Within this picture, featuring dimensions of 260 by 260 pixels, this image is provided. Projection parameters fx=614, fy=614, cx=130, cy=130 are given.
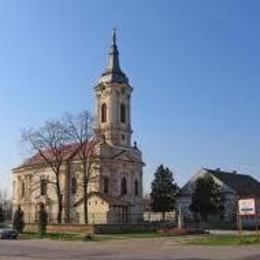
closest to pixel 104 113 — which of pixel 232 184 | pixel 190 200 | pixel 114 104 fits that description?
pixel 114 104

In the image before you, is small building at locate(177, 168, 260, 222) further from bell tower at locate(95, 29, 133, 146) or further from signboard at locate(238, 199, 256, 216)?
signboard at locate(238, 199, 256, 216)

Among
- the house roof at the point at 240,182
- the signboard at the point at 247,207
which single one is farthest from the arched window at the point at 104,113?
the signboard at the point at 247,207

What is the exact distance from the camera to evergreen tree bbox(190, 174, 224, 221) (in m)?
84.1

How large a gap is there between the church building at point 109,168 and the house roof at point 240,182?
1380 cm

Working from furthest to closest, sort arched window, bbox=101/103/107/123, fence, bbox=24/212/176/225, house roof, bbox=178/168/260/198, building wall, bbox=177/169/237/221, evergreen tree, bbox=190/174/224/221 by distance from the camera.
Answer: house roof, bbox=178/168/260/198 < building wall, bbox=177/169/237/221 < arched window, bbox=101/103/107/123 < evergreen tree, bbox=190/174/224/221 < fence, bbox=24/212/176/225

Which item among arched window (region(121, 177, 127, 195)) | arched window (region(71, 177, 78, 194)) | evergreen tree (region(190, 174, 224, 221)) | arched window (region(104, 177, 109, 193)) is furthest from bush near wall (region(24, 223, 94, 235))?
evergreen tree (region(190, 174, 224, 221))

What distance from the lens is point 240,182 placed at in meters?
101

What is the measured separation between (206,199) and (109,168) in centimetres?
1411

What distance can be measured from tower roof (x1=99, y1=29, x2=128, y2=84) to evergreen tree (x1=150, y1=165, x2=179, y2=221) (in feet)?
46.3

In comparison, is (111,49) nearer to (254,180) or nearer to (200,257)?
(254,180)

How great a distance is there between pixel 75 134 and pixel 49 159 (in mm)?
8890

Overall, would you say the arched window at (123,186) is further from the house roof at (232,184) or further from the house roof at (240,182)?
the house roof at (240,182)

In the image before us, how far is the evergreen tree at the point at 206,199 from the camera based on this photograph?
84.1 metres

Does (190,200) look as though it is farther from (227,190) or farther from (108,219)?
(108,219)
